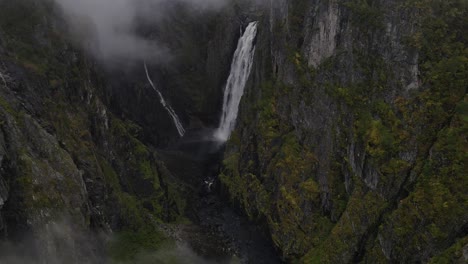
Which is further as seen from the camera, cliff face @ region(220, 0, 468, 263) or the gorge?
the gorge

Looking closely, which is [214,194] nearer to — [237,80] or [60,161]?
[237,80]

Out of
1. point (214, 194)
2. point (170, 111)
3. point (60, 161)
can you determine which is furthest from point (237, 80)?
point (60, 161)

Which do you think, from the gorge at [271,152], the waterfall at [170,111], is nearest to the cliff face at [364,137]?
the gorge at [271,152]

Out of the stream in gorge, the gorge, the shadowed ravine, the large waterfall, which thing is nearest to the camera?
the gorge

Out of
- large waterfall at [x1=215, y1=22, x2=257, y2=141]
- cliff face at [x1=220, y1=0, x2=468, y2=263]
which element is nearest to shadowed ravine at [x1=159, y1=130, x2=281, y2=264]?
cliff face at [x1=220, y1=0, x2=468, y2=263]

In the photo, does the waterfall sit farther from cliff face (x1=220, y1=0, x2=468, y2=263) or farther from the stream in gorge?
cliff face (x1=220, y1=0, x2=468, y2=263)

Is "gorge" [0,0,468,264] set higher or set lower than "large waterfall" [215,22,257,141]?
lower

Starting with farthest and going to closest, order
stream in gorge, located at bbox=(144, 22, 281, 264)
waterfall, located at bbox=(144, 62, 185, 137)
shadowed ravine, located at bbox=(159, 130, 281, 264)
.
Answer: waterfall, located at bbox=(144, 62, 185, 137)
stream in gorge, located at bbox=(144, 22, 281, 264)
shadowed ravine, located at bbox=(159, 130, 281, 264)
